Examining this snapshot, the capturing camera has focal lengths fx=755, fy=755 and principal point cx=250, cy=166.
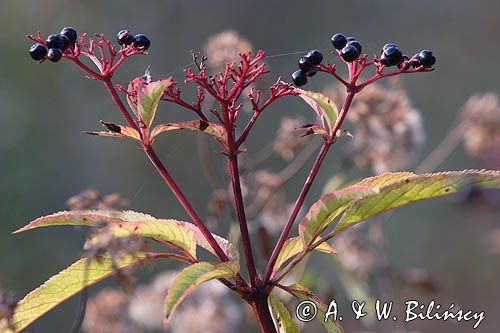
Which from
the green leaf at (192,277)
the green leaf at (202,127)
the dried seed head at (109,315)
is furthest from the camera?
the dried seed head at (109,315)

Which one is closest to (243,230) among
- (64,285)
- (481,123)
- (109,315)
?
(64,285)

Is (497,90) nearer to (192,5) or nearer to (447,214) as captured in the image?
(447,214)

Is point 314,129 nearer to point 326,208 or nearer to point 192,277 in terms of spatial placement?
point 326,208

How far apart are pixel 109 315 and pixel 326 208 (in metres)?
0.82

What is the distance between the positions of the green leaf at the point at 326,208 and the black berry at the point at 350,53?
5.3 inches

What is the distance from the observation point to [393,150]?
169 cm

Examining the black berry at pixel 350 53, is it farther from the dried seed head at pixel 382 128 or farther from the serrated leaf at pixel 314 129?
the dried seed head at pixel 382 128

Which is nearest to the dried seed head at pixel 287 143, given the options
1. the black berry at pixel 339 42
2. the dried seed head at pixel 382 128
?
the dried seed head at pixel 382 128

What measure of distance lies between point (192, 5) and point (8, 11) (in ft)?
3.23

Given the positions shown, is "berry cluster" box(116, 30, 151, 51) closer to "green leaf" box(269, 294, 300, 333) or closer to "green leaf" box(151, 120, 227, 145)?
"green leaf" box(151, 120, 227, 145)

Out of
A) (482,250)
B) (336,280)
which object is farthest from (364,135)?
(482,250)

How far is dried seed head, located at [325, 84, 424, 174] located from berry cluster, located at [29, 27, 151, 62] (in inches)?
34.9

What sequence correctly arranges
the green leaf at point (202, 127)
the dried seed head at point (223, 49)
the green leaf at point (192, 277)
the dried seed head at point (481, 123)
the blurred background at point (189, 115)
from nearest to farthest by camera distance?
the green leaf at point (192, 277), the green leaf at point (202, 127), the dried seed head at point (223, 49), the dried seed head at point (481, 123), the blurred background at point (189, 115)

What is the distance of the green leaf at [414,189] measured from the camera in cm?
61
